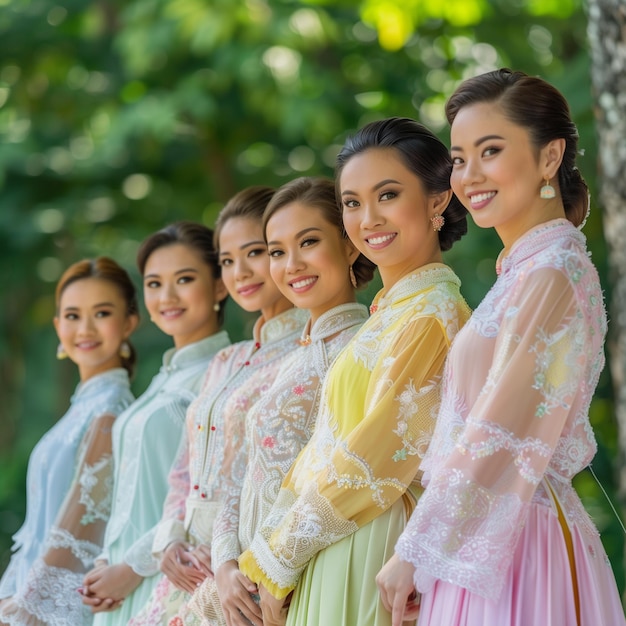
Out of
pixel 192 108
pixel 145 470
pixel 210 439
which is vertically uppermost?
pixel 192 108

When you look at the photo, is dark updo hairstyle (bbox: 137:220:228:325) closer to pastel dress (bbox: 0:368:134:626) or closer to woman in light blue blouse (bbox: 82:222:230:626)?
woman in light blue blouse (bbox: 82:222:230:626)

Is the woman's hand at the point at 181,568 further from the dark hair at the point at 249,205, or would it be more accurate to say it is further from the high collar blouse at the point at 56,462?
the dark hair at the point at 249,205

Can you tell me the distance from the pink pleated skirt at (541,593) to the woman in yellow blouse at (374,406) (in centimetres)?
24

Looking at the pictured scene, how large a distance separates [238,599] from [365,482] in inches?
20.9

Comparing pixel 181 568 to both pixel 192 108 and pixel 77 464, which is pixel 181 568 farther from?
pixel 192 108

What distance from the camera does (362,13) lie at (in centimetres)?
680

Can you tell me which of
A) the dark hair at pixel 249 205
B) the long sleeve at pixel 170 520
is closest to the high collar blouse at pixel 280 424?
the long sleeve at pixel 170 520

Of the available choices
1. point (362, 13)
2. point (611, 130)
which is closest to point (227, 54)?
point (362, 13)

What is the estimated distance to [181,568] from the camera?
10.9ft

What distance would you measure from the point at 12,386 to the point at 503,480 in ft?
25.8

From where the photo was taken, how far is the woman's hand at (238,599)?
2.81 meters

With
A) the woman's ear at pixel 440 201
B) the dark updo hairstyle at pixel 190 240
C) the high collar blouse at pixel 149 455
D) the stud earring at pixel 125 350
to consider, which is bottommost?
the high collar blouse at pixel 149 455

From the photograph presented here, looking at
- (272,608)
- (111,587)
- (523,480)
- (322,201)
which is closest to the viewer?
(523,480)

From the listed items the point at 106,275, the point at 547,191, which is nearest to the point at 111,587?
the point at 106,275
